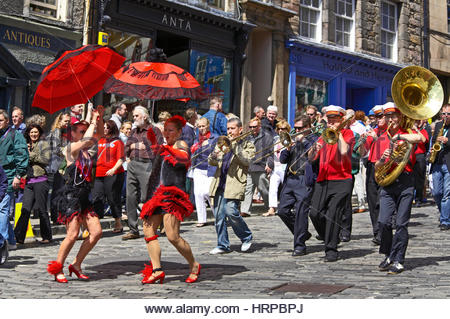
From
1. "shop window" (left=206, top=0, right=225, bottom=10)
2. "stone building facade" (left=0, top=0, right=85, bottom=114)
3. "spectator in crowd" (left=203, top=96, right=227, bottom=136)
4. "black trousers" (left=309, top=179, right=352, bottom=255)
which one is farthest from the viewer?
"shop window" (left=206, top=0, right=225, bottom=10)

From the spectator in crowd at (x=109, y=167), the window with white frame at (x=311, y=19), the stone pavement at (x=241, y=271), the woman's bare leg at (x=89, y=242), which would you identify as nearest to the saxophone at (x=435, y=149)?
the stone pavement at (x=241, y=271)

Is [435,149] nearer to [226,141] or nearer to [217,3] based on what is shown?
[226,141]

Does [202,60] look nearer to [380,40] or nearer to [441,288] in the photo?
[380,40]

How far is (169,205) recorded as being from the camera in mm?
7035

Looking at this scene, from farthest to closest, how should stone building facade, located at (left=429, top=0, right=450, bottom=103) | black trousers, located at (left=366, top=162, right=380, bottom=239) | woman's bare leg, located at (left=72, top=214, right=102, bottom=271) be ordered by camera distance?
stone building facade, located at (left=429, top=0, right=450, bottom=103)
black trousers, located at (left=366, top=162, right=380, bottom=239)
woman's bare leg, located at (left=72, top=214, right=102, bottom=271)

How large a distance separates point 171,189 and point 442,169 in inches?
248

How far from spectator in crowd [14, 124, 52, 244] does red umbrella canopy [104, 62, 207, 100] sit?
2972 mm

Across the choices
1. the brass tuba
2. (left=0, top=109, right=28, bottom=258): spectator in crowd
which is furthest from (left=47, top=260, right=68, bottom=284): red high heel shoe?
the brass tuba

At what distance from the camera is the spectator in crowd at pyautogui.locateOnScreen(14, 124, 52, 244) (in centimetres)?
1022

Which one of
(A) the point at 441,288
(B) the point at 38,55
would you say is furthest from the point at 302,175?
(B) the point at 38,55

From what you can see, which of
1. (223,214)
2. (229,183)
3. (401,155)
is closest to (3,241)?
(223,214)

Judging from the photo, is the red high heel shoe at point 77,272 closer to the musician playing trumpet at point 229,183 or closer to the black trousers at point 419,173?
the musician playing trumpet at point 229,183

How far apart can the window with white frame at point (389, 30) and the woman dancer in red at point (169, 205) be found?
62.6 ft

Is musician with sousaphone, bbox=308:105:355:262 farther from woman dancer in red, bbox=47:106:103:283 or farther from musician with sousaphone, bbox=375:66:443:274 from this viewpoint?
woman dancer in red, bbox=47:106:103:283
